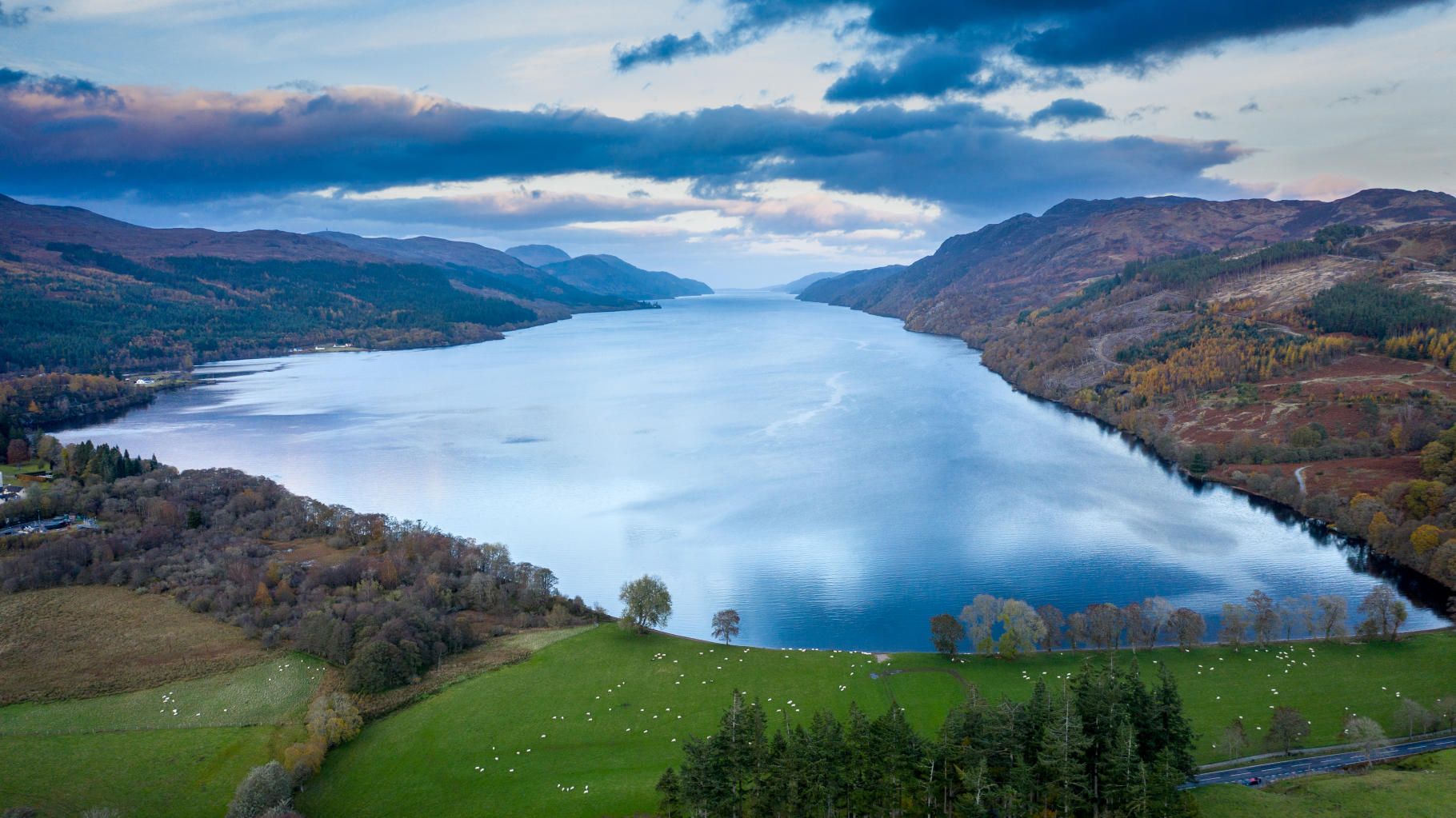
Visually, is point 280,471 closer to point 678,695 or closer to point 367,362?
point 678,695

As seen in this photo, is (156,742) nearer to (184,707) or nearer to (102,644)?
(184,707)

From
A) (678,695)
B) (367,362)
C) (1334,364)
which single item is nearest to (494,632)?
(678,695)

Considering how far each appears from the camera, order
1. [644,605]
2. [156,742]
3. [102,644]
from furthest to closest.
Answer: [644,605]
[102,644]
[156,742]

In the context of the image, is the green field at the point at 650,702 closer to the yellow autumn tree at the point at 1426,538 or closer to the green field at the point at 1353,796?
the green field at the point at 1353,796

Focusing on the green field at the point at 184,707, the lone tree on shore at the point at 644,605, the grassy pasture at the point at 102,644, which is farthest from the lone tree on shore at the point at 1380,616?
the grassy pasture at the point at 102,644

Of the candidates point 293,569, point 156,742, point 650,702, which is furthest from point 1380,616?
point 293,569
